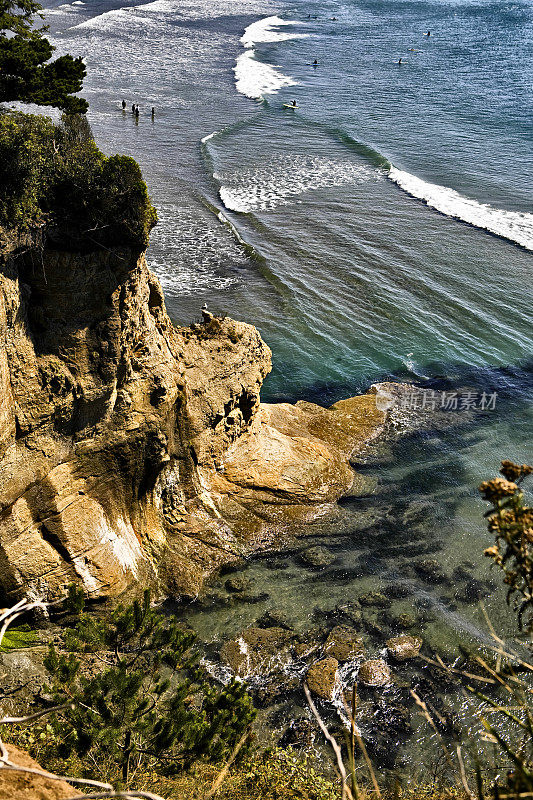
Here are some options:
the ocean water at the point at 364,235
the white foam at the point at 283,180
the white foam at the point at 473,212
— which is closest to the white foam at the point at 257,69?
the ocean water at the point at 364,235

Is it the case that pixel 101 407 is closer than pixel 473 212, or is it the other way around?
pixel 101 407

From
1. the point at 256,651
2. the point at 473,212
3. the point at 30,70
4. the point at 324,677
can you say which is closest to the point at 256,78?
the point at 473,212

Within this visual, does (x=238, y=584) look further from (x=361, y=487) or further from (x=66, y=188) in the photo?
(x=66, y=188)

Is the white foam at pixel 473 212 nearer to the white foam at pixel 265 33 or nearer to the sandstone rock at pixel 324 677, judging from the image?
the sandstone rock at pixel 324 677

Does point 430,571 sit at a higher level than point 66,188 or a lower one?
lower

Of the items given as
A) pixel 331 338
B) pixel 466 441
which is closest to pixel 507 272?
pixel 331 338

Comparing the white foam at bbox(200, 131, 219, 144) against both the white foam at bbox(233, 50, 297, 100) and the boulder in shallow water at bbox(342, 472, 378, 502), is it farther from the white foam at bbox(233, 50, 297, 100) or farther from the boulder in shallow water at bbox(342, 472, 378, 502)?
the boulder in shallow water at bbox(342, 472, 378, 502)

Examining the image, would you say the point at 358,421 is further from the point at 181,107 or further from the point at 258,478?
the point at 181,107
